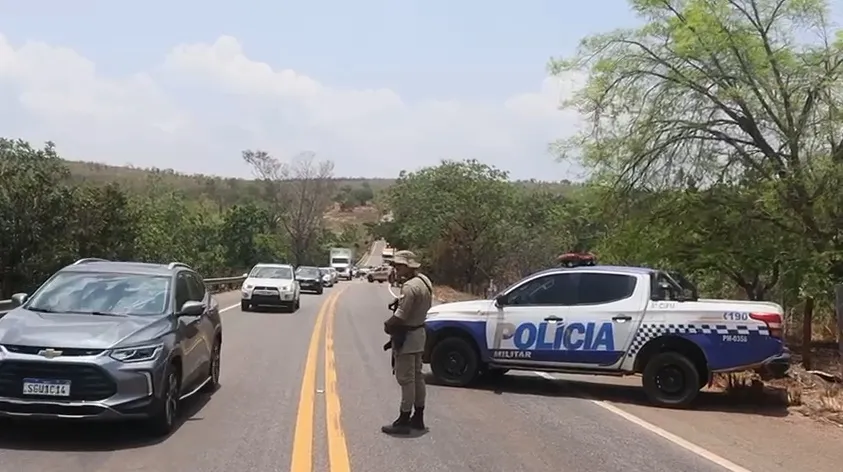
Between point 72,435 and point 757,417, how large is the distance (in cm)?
784

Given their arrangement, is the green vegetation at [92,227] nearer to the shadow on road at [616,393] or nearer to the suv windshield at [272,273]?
the suv windshield at [272,273]

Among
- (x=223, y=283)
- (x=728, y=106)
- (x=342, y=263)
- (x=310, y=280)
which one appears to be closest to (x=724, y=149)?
(x=728, y=106)

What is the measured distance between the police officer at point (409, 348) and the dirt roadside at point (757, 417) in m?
2.85

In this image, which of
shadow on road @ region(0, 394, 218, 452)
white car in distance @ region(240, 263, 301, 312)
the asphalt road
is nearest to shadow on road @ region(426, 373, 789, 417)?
the asphalt road

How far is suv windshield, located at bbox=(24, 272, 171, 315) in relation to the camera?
370 inches

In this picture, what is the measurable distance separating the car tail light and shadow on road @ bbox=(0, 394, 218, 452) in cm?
707

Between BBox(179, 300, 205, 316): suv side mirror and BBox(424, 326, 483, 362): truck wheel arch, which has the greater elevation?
BBox(179, 300, 205, 316): suv side mirror

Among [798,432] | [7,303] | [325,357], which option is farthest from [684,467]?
[7,303]

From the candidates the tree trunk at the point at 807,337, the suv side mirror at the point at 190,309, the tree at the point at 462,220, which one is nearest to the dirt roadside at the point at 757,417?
the tree trunk at the point at 807,337

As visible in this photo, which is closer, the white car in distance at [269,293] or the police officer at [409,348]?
the police officer at [409,348]

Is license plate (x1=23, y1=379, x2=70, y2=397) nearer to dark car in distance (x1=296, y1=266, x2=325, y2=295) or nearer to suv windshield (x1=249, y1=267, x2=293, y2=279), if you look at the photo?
suv windshield (x1=249, y1=267, x2=293, y2=279)

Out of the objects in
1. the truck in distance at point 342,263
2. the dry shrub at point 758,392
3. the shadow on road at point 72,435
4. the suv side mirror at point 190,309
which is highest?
the truck in distance at point 342,263

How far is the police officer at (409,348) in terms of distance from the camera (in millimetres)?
9172

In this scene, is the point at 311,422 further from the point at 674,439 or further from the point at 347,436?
the point at 674,439
